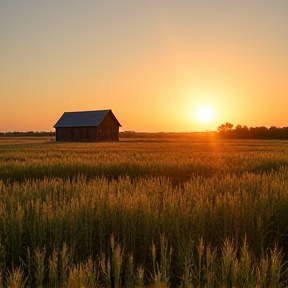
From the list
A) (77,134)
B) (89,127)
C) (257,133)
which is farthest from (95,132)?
(257,133)

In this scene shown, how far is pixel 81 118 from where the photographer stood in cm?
5853

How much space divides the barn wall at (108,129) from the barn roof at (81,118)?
2.74 ft

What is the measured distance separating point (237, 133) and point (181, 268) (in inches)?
2826

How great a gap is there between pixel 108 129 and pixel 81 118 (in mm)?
5578

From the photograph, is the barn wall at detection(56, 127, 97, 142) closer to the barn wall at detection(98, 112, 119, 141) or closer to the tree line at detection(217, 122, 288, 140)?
the barn wall at detection(98, 112, 119, 141)

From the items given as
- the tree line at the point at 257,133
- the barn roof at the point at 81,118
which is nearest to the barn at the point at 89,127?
the barn roof at the point at 81,118

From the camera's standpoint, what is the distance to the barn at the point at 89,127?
54597 millimetres

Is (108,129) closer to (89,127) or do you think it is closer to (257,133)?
(89,127)

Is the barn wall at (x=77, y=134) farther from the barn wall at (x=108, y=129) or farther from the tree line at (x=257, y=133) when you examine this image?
the tree line at (x=257, y=133)

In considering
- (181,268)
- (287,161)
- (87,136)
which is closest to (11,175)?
(181,268)

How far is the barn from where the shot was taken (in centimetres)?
5460

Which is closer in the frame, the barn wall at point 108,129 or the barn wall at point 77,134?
the barn wall at point 77,134

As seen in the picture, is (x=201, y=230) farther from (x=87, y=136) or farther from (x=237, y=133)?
(x=237, y=133)

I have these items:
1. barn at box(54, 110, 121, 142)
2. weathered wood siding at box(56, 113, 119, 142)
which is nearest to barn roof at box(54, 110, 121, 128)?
barn at box(54, 110, 121, 142)
